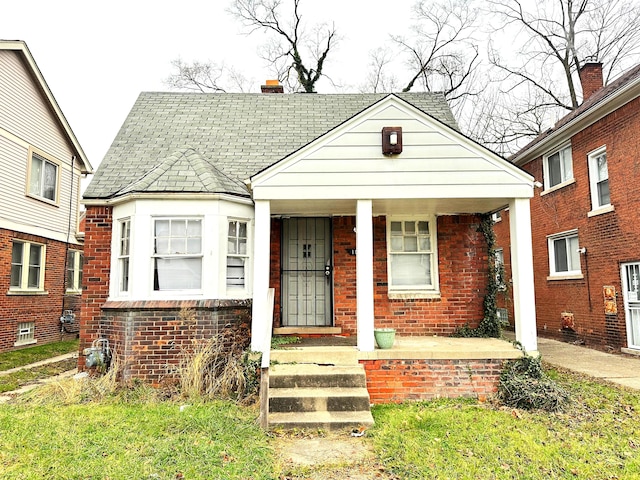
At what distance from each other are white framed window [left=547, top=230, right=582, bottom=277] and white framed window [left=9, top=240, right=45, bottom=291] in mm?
15608

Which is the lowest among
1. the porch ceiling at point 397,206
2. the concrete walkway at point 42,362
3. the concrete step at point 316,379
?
the concrete walkway at point 42,362

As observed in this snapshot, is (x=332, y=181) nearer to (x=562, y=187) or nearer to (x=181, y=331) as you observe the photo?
(x=181, y=331)

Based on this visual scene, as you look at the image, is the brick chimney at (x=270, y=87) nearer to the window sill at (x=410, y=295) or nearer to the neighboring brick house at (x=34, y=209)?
the neighboring brick house at (x=34, y=209)

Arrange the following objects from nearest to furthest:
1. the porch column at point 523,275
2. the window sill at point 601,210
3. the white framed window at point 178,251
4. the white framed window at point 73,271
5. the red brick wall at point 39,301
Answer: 1. the porch column at point 523,275
2. the white framed window at point 178,251
3. the window sill at point 601,210
4. the red brick wall at point 39,301
5. the white framed window at point 73,271

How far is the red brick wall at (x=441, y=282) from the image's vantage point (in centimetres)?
880

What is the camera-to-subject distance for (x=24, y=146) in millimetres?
13688

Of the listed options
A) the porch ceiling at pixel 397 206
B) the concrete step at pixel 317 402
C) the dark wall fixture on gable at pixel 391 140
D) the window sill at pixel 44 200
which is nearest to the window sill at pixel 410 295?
the porch ceiling at pixel 397 206

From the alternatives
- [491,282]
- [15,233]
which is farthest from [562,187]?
[15,233]

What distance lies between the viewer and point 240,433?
5.25 metres

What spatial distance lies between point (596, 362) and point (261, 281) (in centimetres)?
736

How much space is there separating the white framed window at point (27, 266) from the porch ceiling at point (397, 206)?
29.6 ft

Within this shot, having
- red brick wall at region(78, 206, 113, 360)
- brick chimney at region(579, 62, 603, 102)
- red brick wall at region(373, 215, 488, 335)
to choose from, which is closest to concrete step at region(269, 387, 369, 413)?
red brick wall at region(373, 215, 488, 335)

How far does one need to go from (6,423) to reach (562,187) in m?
13.8

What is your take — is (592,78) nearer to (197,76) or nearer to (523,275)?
(523,275)
